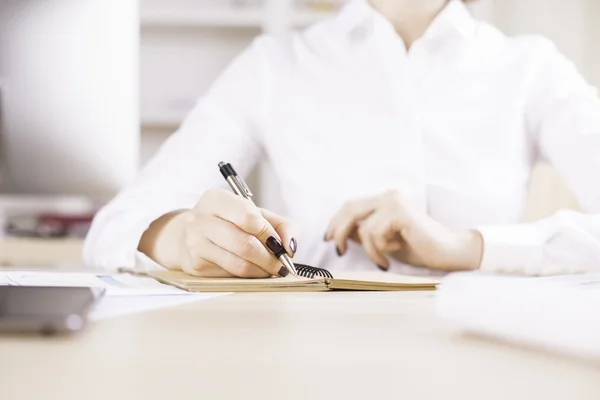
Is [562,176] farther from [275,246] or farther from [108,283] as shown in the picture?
[108,283]

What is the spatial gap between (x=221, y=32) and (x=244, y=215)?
2.12m

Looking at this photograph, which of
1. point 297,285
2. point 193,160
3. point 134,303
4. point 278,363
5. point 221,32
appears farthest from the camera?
point 221,32

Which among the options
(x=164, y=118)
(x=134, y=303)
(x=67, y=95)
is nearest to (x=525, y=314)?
(x=134, y=303)

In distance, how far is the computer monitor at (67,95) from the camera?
0.70 metres

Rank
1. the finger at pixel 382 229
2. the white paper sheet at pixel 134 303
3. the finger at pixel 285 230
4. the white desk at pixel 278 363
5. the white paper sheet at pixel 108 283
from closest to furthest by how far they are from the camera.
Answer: the white desk at pixel 278 363, the white paper sheet at pixel 134 303, the white paper sheet at pixel 108 283, the finger at pixel 285 230, the finger at pixel 382 229

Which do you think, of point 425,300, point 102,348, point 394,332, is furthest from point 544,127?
point 102,348

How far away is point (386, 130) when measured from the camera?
1167 mm

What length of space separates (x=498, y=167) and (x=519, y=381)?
914 millimetres

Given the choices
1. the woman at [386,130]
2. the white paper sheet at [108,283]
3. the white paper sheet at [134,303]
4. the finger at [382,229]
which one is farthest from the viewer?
the woman at [386,130]

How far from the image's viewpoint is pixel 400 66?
1192 mm

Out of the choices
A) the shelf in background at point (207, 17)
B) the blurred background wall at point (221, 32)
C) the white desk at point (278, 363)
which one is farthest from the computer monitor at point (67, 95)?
the shelf in background at point (207, 17)

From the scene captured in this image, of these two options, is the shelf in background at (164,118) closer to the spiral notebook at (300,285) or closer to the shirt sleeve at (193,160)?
A: the shirt sleeve at (193,160)

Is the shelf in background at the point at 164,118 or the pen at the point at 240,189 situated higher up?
the shelf in background at the point at 164,118

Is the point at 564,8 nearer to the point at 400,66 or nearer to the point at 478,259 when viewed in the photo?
the point at 400,66
